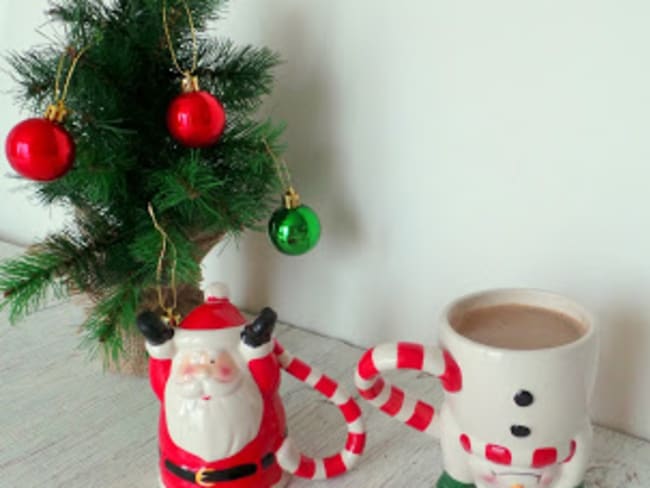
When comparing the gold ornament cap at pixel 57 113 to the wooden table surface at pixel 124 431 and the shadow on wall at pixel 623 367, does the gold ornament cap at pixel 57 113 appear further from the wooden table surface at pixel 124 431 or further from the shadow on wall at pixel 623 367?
the shadow on wall at pixel 623 367

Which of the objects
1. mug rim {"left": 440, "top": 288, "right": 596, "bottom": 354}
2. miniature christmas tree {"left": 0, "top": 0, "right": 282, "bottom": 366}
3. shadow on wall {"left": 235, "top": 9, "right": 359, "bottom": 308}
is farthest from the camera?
shadow on wall {"left": 235, "top": 9, "right": 359, "bottom": 308}

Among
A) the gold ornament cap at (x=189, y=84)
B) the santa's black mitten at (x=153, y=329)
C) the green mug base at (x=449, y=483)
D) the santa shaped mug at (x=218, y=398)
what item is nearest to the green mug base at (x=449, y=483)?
the green mug base at (x=449, y=483)

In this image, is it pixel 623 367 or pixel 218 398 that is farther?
pixel 623 367

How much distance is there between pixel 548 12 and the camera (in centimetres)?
57

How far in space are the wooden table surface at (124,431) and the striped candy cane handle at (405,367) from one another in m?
0.06

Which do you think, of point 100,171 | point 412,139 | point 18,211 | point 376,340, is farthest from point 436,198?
point 18,211

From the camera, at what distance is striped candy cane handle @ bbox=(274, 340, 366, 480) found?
21.4 inches

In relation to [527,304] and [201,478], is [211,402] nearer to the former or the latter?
[201,478]

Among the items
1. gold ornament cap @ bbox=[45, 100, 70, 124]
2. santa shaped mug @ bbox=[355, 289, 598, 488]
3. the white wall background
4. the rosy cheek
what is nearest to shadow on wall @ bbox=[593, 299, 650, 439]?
the white wall background

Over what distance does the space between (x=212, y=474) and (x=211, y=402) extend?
0.18ft

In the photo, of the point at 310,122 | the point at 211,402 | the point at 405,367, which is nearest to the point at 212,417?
the point at 211,402

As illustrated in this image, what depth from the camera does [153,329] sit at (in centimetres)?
50

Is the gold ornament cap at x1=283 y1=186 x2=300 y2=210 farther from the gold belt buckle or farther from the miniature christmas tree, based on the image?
the gold belt buckle

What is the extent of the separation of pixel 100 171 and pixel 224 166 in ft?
0.34
